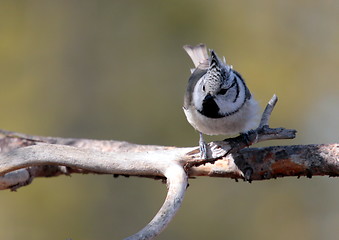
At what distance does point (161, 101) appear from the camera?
8234mm

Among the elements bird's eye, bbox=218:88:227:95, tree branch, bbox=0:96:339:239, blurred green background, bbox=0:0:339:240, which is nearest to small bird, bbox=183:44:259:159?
bird's eye, bbox=218:88:227:95

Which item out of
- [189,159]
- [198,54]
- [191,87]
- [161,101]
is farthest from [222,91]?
[161,101]

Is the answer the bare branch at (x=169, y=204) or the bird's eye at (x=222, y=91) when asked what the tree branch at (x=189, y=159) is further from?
the bird's eye at (x=222, y=91)

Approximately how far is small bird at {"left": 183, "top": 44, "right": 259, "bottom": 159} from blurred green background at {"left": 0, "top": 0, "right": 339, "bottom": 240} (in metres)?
3.76

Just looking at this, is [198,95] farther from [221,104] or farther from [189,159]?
[189,159]

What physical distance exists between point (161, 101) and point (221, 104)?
4509 mm

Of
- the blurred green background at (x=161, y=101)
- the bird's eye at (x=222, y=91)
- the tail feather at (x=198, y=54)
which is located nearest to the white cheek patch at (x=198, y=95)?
the bird's eye at (x=222, y=91)

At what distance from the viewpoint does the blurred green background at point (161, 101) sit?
7730mm

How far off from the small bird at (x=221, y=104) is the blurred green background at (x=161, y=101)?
3.76 metres

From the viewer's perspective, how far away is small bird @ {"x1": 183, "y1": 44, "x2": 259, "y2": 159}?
3.71m

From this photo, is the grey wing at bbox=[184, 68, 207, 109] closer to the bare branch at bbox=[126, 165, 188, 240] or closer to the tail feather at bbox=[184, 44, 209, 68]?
the tail feather at bbox=[184, 44, 209, 68]

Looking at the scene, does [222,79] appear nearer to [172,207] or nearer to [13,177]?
[172,207]

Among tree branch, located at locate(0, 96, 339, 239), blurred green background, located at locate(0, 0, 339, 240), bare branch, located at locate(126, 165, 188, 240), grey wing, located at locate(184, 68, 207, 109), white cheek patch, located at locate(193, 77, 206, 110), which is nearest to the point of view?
bare branch, located at locate(126, 165, 188, 240)

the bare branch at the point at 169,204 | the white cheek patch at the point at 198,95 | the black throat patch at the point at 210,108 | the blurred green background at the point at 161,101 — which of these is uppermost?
the blurred green background at the point at 161,101
